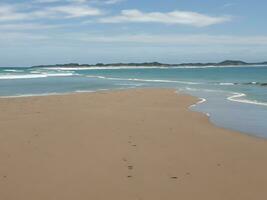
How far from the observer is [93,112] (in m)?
17.2

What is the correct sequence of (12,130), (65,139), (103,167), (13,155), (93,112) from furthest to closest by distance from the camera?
(93,112) → (12,130) → (65,139) → (13,155) → (103,167)

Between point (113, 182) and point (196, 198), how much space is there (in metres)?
1.38

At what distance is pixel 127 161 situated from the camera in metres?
8.62

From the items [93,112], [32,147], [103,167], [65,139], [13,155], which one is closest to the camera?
[103,167]

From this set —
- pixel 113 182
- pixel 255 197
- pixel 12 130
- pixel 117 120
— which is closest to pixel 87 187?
pixel 113 182

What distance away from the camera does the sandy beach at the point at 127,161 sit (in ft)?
22.5

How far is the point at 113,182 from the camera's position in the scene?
726 centimetres

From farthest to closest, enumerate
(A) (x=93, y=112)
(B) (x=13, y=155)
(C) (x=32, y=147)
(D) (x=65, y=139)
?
(A) (x=93, y=112) → (D) (x=65, y=139) → (C) (x=32, y=147) → (B) (x=13, y=155)

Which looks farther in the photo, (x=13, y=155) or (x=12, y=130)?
(x=12, y=130)

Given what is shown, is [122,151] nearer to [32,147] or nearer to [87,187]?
[32,147]

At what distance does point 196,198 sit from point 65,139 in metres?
5.02

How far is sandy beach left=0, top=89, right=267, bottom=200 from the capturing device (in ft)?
22.5

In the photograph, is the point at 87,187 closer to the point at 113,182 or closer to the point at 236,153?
the point at 113,182

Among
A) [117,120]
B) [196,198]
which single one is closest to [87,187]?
[196,198]
